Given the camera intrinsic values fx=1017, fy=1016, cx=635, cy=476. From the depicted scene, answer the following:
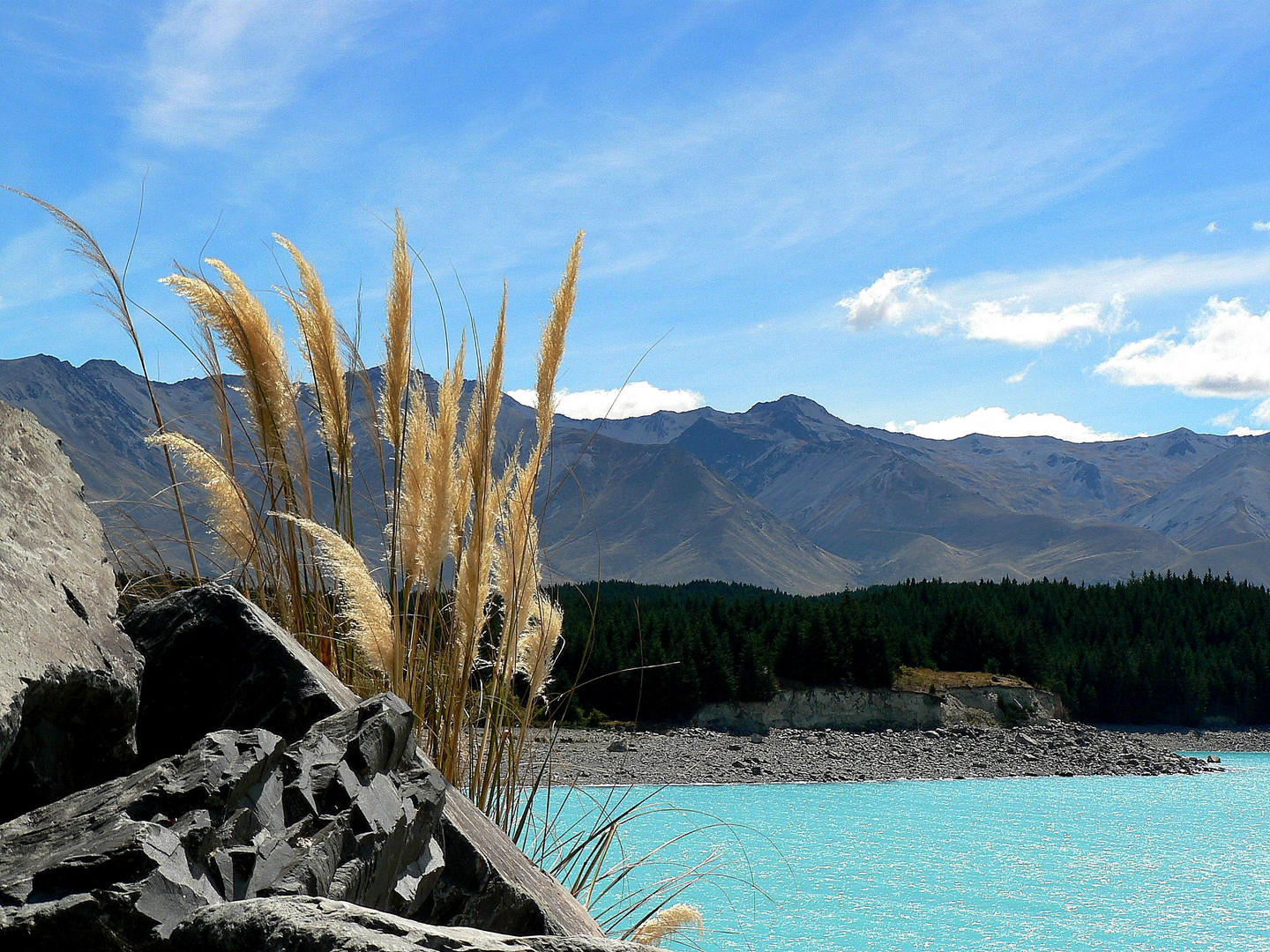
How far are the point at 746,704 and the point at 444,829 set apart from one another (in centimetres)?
4241

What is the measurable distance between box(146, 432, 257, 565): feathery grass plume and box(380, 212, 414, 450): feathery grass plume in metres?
0.62

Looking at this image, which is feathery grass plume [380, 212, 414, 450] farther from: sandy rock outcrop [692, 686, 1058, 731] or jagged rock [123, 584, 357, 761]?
sandy rock outcrop [692, 686, 1058, 731]

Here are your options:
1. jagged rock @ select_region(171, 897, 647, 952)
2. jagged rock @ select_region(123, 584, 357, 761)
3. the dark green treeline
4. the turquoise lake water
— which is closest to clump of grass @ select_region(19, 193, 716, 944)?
jagged rock @ select_region(123, 584, 357, 761)

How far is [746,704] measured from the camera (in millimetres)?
43875

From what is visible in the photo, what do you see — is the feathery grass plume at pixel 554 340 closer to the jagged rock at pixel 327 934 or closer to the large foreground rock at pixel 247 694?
the large foreground rock at pixel 247 694

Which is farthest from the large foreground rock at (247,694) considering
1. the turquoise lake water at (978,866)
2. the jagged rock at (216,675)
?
the turquoise lake water at (978,866)

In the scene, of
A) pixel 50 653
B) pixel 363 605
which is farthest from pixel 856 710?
pixel 50 653

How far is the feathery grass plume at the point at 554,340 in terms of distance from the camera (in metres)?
3.88

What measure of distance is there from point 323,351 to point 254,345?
25 centimetres

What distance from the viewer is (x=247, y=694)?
291cm

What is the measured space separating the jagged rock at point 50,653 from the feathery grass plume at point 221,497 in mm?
731

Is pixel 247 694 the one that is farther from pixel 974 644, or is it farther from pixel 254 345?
pixel 974 644

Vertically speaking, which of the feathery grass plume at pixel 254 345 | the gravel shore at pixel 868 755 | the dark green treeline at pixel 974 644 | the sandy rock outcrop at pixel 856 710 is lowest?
the gravel shore at pixel 868 755

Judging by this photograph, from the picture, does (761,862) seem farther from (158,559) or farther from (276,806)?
(276,806)
